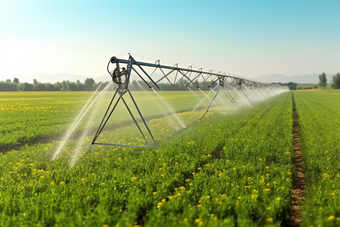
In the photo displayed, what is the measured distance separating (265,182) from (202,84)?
38.6 feet

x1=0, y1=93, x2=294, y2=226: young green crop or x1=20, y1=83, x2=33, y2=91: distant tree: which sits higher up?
x1=20, y1=83, x2=33, y2=91: distant tree

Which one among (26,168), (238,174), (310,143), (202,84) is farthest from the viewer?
(202,84)

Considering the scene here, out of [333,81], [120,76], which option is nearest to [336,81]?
[333,81]

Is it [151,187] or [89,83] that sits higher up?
[89,83]

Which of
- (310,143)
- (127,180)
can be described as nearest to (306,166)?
(310,143)

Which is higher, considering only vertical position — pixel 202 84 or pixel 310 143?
pixel 202 84

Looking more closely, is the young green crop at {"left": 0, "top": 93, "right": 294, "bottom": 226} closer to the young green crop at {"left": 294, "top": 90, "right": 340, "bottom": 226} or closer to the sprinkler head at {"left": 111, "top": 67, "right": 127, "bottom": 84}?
the young green crop at {"left": 294, "top": 90, "right": 340, "bottom": 226}

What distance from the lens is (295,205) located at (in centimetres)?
455

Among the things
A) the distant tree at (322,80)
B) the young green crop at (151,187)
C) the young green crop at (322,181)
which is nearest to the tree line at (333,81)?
the distant tree at (322,80)

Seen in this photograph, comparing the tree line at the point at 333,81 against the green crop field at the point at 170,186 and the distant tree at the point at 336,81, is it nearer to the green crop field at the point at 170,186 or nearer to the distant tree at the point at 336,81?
the distant tree at the point at 336,81

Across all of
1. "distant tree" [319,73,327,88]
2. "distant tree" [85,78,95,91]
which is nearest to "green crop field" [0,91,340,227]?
"distant tree" [85,78,95,91]

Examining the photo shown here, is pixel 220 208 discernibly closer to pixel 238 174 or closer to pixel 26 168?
pixel 238 174

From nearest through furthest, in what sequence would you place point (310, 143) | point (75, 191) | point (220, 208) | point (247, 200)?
point (220, 208)
point (247, 200)
point (75, 191)
point (310, 143)

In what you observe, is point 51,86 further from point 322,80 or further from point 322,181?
point 322,80
